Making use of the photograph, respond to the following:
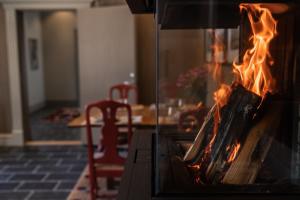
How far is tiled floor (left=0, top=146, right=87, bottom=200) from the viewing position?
325cm

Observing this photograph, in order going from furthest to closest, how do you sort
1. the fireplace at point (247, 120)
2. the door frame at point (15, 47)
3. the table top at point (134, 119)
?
the door frame at point (15, 47), the table top at point (134, 119), the fireplace at point (247, 120)

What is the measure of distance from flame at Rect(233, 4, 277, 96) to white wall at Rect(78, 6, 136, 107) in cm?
340

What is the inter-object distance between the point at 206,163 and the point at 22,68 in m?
4.17

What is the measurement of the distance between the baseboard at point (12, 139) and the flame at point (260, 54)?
423 centimetres

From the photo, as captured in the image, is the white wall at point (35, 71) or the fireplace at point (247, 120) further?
the white wall at point (35, 71)

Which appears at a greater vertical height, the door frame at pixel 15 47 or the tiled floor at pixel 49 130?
the door frame at pixel 15 47

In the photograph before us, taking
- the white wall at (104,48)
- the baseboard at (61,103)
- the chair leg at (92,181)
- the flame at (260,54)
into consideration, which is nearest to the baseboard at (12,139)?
the white wall at (104,48)

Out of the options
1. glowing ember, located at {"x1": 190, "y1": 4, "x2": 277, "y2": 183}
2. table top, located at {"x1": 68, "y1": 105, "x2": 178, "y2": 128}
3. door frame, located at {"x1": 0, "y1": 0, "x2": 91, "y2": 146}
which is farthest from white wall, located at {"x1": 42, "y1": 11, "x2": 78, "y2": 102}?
glowing ember, located at {"x1": 190, "y1": 4, "x2": 277, "y2": 183}

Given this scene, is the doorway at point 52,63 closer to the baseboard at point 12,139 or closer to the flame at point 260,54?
the baseboard at point 12,139

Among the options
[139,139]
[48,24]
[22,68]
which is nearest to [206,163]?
[139,139]

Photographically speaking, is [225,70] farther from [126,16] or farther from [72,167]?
[126,16]

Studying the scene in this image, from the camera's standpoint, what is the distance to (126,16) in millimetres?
4684

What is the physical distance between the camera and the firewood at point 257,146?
126cm

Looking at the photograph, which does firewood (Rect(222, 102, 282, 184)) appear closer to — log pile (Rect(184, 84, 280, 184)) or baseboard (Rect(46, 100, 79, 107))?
log pile (Rect(184, 84, 280, 184))
